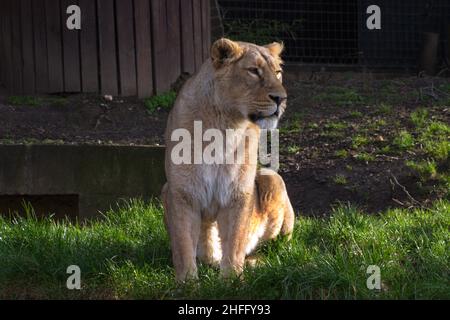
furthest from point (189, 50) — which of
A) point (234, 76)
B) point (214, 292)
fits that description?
point (214, 292)

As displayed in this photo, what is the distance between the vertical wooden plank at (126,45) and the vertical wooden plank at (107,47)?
0.05m

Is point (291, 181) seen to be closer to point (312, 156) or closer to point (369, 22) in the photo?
point (312, 156)

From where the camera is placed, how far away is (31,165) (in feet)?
24.2

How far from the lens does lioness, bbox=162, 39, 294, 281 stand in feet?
17.6

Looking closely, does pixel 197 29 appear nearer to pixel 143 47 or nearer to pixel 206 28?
pixel 206 28

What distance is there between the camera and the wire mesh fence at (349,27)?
36.2 feet

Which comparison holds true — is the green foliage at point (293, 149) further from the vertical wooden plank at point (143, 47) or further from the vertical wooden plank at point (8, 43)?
the vertical wooden plank at point (8, 43)

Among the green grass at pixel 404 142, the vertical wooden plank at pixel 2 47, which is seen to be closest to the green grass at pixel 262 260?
the green grass at pixel 404 142

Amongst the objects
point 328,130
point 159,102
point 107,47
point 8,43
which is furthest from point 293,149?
point 8,43

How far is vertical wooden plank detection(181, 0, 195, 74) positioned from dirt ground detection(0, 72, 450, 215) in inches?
25.0

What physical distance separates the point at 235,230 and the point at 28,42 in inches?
177

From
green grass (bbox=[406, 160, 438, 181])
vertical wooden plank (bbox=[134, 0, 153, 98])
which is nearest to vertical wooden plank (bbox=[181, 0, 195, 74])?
vertical wooden plank (bbox=[134, 0, 153, 98])

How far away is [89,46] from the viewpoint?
9250 millimetres

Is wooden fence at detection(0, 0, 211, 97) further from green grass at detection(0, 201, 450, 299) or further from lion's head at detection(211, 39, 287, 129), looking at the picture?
lion's head at detection(211, 39, 287, 129)
